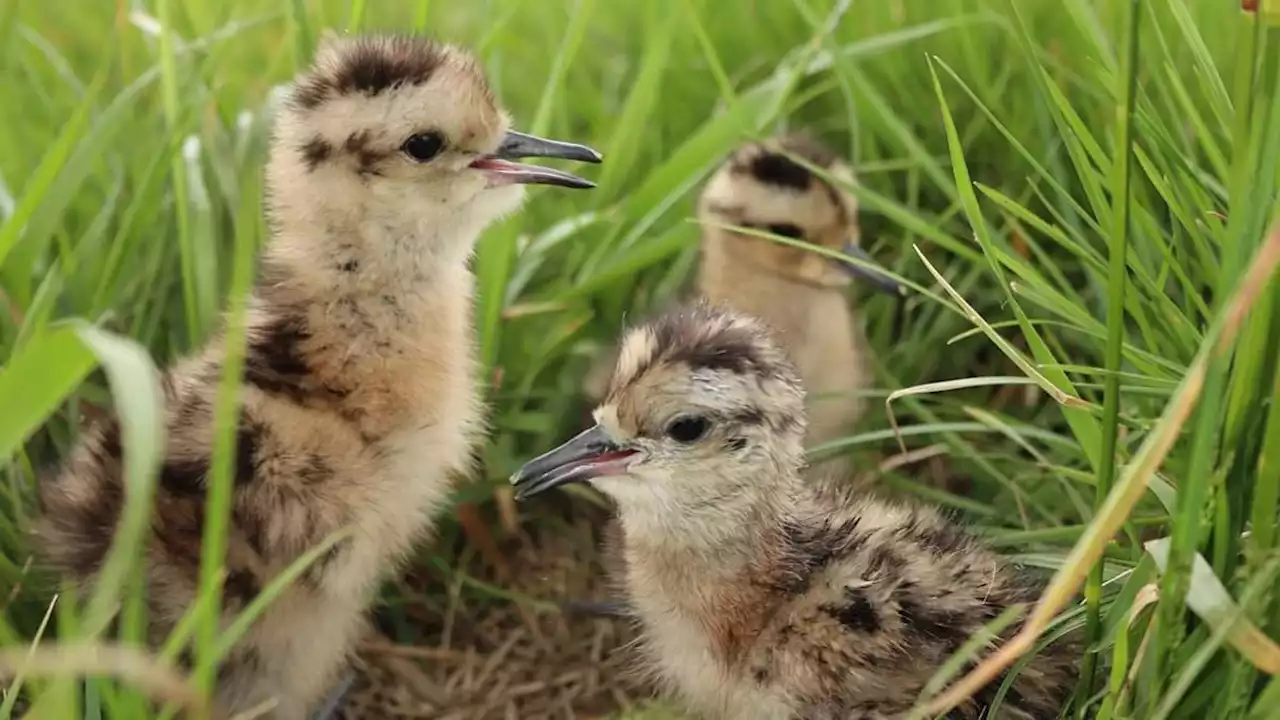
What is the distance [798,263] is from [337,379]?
1.08 metres

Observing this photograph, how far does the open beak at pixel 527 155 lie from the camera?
205 centimetres

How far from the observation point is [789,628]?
1.74m

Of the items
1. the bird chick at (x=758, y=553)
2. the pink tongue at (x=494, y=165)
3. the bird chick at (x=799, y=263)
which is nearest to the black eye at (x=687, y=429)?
the bird chick at (x=758, y=553)

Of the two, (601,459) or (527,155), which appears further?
(527,155)

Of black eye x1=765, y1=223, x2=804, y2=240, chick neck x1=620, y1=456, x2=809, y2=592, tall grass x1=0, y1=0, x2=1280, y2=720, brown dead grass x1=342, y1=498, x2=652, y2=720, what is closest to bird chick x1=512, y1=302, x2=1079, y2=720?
chick neck x1=620, y1=456, x2=809, y2=592

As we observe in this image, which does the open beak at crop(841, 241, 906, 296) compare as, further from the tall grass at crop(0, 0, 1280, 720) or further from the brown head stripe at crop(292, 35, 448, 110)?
the brown head stripe at crop(292, 35, 448, 110)

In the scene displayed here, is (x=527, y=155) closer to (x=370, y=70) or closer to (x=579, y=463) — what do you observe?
(x=370, y=70)

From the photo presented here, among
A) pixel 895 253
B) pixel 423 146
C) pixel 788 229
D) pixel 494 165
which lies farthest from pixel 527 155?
pixel 895 253

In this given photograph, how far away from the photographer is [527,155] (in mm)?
2109

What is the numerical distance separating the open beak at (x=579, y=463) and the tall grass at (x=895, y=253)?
40 centimetres

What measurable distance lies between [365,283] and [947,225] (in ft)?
4.44

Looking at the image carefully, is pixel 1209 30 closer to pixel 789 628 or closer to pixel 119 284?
pixel 789 628

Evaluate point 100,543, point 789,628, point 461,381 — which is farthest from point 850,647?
point 100,543

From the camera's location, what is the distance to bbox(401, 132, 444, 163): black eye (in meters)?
1.97
